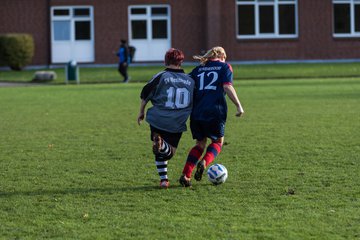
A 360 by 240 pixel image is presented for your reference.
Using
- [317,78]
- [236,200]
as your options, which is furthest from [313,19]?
[236,200]

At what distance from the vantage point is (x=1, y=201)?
28.5ft

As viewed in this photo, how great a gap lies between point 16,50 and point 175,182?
1311 inches

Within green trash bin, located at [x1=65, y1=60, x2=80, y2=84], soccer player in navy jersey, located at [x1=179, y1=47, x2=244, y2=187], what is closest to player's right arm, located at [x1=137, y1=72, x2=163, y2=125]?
soccer player in navy jersey, located at [x1=179, y1=47, x2=244, y2=187]

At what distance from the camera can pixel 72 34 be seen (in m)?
45.1

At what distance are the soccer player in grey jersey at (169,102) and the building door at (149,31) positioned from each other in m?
35.4

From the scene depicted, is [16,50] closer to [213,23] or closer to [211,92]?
[213,23]

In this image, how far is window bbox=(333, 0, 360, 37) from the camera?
4538cm

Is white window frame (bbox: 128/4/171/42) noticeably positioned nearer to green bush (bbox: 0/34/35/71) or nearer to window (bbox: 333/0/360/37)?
green bush (bbox: 0/34/35/71)

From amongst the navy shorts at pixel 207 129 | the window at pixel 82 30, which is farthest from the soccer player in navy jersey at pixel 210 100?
the window at pixel 82 30

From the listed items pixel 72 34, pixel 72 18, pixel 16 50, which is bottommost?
pixel 16 50

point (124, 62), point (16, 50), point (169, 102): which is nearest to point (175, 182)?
point (169, 102)

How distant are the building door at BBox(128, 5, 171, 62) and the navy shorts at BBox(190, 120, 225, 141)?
3522 centimetres

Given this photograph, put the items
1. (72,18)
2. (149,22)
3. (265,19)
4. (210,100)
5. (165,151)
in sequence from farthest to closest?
(265,19)
(149,22)
(72,18)
(210,100)
(165,151)

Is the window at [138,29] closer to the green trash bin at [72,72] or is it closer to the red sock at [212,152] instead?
the green trash bin at [72,72]
